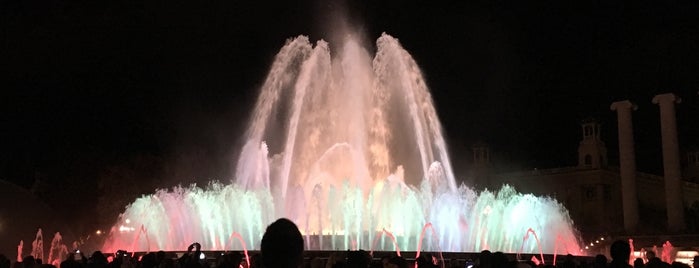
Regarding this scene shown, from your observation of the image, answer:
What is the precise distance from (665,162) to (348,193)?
2972 cm

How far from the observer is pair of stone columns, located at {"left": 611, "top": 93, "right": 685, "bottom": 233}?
166ft

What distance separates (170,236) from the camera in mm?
32469

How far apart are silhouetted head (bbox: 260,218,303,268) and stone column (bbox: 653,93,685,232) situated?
170 ft

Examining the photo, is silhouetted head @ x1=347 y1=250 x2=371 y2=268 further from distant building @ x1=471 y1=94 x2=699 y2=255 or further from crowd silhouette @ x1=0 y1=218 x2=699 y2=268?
distant building @ x1=471 y1=94 x2=699 y2=255

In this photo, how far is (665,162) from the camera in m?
51.8

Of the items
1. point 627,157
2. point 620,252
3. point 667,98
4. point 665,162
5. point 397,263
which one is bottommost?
point 397,263

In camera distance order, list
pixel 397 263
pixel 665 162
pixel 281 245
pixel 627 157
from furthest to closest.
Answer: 1. pixel 627 157
2. pixel 665 162
3. pixel 397 263
4. pixel 281 245

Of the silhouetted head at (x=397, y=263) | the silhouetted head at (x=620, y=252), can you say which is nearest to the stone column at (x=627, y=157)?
the silhouetted head at (x=397, y=263)

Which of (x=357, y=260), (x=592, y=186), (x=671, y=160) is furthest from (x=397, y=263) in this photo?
(x=592, y=186)

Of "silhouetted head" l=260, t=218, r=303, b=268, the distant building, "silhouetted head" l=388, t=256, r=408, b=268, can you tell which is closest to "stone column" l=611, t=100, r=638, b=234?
the distant building

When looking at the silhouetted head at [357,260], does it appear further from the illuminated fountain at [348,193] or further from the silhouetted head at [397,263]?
the illuminated fountain at [348,193]

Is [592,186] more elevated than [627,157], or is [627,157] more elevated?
[627,157]

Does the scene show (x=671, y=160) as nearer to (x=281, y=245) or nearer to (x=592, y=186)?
(x=592, y=186)

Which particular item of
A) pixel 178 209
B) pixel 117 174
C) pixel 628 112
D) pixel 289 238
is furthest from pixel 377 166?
pixel 289 238
